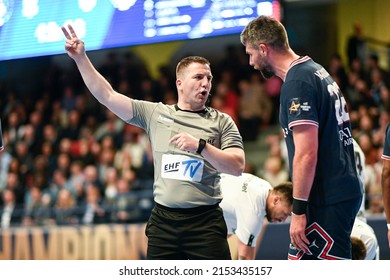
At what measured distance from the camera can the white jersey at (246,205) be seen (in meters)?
5.41

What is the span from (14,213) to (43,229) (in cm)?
206

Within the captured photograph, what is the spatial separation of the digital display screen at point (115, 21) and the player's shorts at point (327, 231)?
2.70m

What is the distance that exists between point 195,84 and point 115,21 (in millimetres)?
2489

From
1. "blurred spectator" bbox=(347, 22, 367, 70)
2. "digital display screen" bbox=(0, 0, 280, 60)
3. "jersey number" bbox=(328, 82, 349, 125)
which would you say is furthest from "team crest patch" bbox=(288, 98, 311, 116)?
"blurred spectator" bbox=(347, 22, 367, 70)

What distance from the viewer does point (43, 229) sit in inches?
441

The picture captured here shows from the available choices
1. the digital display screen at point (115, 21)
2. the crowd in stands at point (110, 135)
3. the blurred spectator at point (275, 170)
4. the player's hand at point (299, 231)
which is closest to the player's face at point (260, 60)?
the player's hand at point (299, 231)

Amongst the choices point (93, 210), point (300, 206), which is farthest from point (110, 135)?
point (300, 206)

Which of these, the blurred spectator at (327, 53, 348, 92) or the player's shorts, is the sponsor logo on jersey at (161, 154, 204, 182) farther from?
the blurred spectator at (327, 53, 348, 92)

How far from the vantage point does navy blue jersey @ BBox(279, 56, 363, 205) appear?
3859mm

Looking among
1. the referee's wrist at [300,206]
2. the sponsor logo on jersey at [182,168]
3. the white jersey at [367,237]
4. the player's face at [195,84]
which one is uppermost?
the player's face at [195,84]

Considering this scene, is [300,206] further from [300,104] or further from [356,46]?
[356,46]

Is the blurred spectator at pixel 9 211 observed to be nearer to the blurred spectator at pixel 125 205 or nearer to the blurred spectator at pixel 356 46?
the blurred spectator at pixel 125 205

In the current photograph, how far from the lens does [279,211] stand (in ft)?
17.2

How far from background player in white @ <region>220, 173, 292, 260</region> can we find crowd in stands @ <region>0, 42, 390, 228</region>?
469 cm
